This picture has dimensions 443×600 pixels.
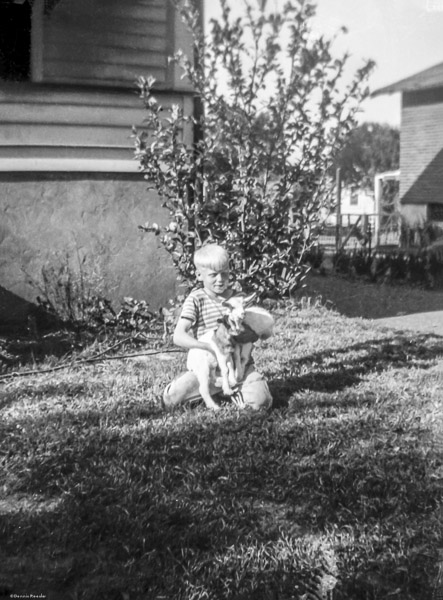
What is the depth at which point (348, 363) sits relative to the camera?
662 cm

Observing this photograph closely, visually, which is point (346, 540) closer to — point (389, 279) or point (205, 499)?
point (205, 499)

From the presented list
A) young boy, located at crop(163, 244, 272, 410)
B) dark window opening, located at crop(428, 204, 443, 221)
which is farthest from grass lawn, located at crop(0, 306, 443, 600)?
dark window opening, located at crop(428, 204, 443, 221)

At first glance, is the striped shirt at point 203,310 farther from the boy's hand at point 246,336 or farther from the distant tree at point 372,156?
the distant tree at point 372,156

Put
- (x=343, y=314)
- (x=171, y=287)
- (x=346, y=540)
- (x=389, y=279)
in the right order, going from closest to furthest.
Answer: (x=346, y=540)
(x=171, y=287)
(x=343, y=314)
(x=389, y=279)

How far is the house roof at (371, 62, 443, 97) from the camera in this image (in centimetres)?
2148

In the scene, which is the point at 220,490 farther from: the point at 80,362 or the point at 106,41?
the point at 106,41

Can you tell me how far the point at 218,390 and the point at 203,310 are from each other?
496 mm

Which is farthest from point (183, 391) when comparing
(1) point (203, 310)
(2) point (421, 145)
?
(2) point (421, 145)

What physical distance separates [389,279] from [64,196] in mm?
7085

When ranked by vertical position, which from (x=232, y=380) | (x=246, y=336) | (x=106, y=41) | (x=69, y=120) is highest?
(x=106, y=41)

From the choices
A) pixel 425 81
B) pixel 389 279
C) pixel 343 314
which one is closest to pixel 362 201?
pixel 425 81

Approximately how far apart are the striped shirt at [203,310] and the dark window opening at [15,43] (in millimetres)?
4755

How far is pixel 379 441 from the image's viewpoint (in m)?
4.51

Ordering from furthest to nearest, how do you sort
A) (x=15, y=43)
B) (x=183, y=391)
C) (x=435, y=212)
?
(x=435, y=212), (x=15, y=43), (x=183, y=391)
